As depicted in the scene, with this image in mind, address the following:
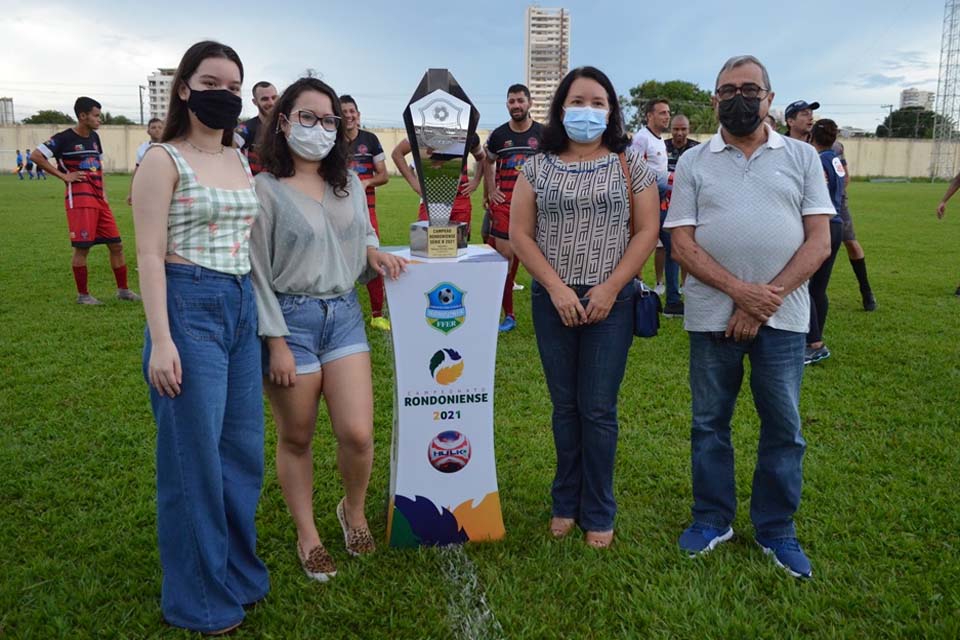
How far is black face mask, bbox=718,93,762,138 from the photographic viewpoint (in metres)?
2.62

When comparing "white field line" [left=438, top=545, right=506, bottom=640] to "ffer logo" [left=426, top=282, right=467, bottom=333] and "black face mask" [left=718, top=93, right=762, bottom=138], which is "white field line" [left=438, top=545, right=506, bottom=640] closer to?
"ffer logo" [left=426, top=282, right=467, bottom=333]

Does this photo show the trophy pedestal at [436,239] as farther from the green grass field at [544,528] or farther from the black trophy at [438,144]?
the green grass field at [544,528]

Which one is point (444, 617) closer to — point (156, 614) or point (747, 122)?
point (156, 614)

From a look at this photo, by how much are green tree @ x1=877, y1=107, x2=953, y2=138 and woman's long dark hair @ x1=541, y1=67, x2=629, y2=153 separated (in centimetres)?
8475

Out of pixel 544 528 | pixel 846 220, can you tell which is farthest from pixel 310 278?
pixel 846 220

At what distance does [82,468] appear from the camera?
145 inches

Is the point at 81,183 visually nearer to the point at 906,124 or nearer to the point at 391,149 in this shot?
the point at 391,149

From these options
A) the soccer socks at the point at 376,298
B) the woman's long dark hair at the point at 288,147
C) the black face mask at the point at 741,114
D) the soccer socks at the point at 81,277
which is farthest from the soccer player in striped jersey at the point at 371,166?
the black face mask at the point at 741,114

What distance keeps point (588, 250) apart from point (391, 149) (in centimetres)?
5754

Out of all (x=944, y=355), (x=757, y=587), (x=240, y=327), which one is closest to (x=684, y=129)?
(x=944, y=355)

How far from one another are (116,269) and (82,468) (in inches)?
183

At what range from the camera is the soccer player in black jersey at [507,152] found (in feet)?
20.2

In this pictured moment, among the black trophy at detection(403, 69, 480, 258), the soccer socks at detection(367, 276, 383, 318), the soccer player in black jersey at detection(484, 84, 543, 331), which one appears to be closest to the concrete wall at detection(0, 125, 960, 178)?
the soccer socks at detection(367, 276, 383, 318)

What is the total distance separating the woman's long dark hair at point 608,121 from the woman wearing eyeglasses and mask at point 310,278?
2.57 ft
